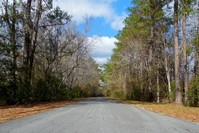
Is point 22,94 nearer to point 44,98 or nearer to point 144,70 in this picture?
point 44,98

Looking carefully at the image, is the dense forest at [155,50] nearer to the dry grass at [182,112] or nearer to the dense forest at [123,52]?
the dense forest at [123,52]

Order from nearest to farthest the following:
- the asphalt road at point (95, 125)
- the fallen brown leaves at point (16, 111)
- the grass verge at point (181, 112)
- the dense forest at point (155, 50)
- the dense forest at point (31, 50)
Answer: the asphalt road at point (95, 125), the fallen brown leaves at point (16, 111), the grass verge at point (181, 112), the dense forest at point (31, 50), the dense forest at point (155, 50)

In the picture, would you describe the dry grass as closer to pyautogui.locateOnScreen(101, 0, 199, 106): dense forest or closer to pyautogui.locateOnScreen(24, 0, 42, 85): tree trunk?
pyautogui.locateOnScreen(101, 0, 199, 106): dense forest

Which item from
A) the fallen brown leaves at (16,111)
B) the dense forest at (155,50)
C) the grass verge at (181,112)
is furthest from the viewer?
the dense forest at (155,50)

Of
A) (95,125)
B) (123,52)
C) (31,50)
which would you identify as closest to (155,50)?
(123,52)

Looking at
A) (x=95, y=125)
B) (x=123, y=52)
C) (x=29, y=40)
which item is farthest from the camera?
(x=123, y=52)

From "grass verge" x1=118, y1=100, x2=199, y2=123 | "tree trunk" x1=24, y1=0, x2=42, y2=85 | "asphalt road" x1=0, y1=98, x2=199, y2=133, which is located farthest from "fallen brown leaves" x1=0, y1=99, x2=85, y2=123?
"grass verge" x1=118, y1=100, x2=199, y2=123

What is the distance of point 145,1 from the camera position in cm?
3453

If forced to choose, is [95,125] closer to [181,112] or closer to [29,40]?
[181,112]

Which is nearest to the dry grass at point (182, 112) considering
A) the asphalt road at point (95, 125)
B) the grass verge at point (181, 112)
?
the grass verge at point (181, 112)

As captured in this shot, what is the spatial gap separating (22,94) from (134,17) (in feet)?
66.9

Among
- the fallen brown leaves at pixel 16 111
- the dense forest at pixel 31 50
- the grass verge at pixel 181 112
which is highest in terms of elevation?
the dense forest at pixel 31 50

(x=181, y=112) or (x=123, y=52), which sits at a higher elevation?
(x=123, y=52)

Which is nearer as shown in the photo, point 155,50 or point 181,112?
point 181,112
